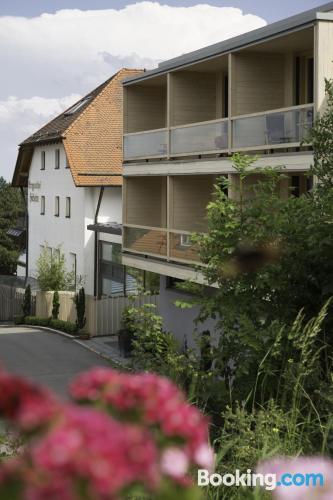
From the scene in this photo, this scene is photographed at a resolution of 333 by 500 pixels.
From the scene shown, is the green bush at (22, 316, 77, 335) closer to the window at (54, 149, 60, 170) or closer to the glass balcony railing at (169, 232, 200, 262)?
the window at (54, 149, 60, 170)

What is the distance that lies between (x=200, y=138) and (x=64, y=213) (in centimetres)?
2034

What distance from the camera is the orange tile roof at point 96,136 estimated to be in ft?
119

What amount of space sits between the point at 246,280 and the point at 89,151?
2696 centimetres

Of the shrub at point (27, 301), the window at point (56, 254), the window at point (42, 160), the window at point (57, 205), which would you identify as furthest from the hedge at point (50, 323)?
the window at point (42, 160)

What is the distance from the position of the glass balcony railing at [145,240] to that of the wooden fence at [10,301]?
15880mm

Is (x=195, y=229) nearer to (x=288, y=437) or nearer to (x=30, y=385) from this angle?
(x=288, y=437)

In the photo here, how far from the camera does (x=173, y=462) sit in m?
0.82

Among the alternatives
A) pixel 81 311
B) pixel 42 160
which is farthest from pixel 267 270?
pixel 42 160

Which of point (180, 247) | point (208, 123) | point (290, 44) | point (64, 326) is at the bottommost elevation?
point (64, 326)

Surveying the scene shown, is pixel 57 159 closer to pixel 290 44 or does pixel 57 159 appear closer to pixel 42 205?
pixel 42 205

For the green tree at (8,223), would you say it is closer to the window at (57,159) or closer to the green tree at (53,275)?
the window at (57,159)

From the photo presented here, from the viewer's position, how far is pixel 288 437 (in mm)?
6016

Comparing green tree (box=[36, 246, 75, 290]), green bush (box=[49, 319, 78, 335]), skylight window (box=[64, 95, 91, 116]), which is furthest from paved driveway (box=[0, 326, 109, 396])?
skylight window (box=[64, 95, 91, 116])

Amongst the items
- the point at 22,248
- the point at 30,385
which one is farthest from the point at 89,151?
the point at 30,385
